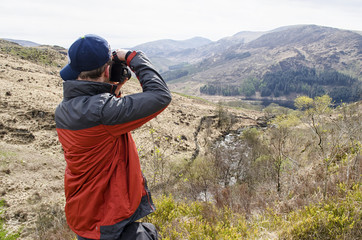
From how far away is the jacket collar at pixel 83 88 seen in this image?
5.59ft

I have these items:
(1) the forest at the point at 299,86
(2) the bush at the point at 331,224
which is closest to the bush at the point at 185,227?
(2) the bush at the point at 331,224

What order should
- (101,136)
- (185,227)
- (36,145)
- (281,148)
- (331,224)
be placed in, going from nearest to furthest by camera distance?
(101,136)
(331,224)
(185,227)
(281,148)
(36,145)

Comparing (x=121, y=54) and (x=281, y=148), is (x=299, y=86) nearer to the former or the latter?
(x=281, y=148)

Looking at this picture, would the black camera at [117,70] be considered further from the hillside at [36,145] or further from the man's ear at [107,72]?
the hillside at [36,145]

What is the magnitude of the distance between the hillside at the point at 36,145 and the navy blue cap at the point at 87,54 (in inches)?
210

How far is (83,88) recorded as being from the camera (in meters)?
1.71

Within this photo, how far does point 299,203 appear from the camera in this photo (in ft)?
16.9

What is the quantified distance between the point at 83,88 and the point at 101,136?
1.41 feet

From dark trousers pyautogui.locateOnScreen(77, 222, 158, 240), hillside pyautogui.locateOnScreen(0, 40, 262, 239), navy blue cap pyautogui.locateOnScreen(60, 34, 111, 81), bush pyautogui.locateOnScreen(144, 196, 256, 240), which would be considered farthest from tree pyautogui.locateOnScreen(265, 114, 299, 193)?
navy blue cap pyautogui.locateOnScreen(60, 34, 111, 81)

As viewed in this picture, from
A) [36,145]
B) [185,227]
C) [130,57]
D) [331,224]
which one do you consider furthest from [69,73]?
[36,145]

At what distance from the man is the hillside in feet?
16.4

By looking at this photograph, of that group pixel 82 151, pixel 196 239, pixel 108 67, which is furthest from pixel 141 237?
pixel 196 239

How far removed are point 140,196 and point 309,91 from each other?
19959 cm

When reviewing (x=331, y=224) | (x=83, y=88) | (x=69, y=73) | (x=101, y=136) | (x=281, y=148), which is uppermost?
(x=69, y=73)
